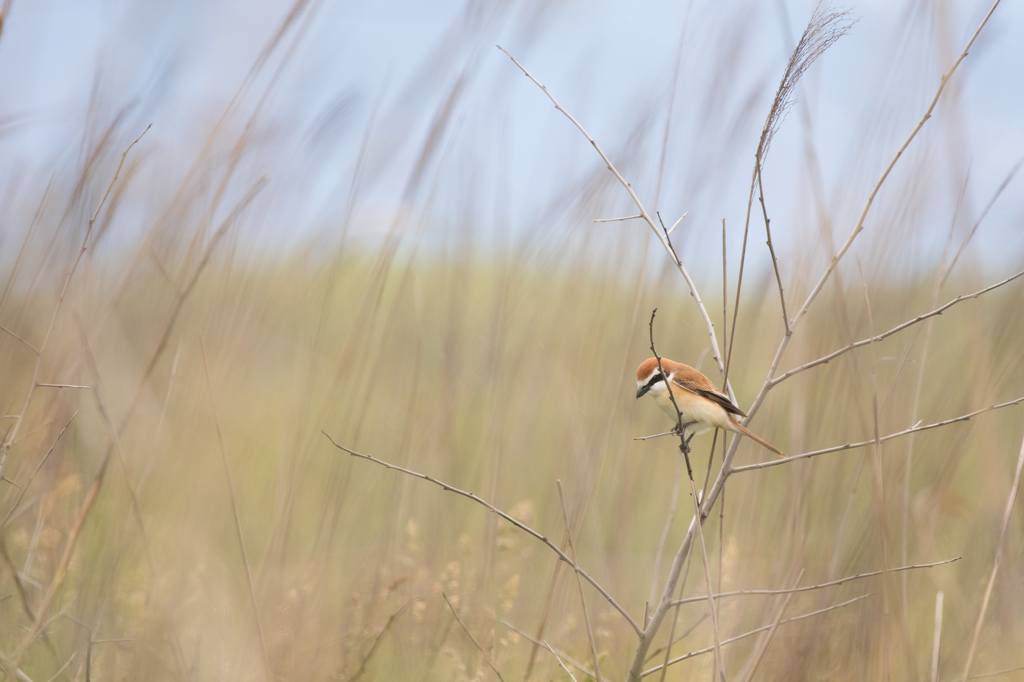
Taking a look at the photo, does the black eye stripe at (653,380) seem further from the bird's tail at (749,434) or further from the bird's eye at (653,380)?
the bird's tail at (749,434)

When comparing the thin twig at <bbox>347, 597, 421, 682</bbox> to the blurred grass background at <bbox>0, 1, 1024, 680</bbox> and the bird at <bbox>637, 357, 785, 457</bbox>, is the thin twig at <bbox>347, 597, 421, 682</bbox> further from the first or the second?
the bird at <bbox>637, 357, 785, 457</bbox>

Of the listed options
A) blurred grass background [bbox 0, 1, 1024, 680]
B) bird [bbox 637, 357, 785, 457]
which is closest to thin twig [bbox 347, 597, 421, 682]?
blurred grass background [bbox 0, 1, 1024, 680]

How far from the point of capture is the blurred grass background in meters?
1.36

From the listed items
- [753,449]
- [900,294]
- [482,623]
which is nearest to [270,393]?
[482,623]

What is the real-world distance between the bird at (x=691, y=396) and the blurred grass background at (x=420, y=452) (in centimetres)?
7

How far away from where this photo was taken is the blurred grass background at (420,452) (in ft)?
4.46

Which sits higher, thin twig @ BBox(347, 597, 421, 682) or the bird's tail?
the bird's tail

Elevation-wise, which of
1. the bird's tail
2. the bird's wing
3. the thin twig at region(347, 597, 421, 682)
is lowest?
the thin twig at region(347, 597, 421, 682)

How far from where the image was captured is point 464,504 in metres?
2.02

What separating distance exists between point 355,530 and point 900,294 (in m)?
1.52

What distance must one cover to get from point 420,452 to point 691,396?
70cm

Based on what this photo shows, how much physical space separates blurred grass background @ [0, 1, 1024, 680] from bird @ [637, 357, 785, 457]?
2.9 inches

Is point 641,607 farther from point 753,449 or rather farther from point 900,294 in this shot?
point 900,294

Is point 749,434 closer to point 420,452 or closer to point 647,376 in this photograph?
point 647,376
